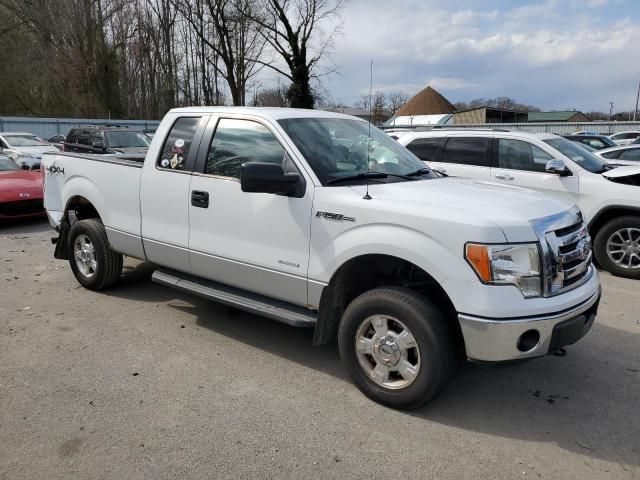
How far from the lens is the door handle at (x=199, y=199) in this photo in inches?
171

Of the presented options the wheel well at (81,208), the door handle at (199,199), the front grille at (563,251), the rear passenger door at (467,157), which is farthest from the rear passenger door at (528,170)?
the wheel well at (81,208)

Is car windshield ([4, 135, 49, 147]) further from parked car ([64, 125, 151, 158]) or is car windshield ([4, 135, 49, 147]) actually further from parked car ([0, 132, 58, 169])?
parked car ([64, 125, 151, 158])

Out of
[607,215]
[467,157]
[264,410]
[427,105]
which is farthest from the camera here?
[427,105]

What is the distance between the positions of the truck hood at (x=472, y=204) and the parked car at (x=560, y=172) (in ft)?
11.3

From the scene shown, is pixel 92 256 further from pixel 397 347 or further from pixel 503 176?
pixel 503 176

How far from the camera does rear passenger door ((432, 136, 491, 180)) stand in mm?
7945

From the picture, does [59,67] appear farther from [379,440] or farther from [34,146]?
[379,440]

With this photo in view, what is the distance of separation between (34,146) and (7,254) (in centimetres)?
1206

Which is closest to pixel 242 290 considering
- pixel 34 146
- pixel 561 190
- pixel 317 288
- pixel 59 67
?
pixel 317 288

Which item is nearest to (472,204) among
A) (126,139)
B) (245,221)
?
(245,221)

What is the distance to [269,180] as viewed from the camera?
3566mm

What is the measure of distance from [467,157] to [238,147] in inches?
192

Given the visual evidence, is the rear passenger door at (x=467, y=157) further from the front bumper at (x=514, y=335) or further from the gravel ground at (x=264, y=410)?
the front bumper at (x=514, y=335)

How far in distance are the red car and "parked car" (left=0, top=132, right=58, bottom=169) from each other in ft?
21.2
